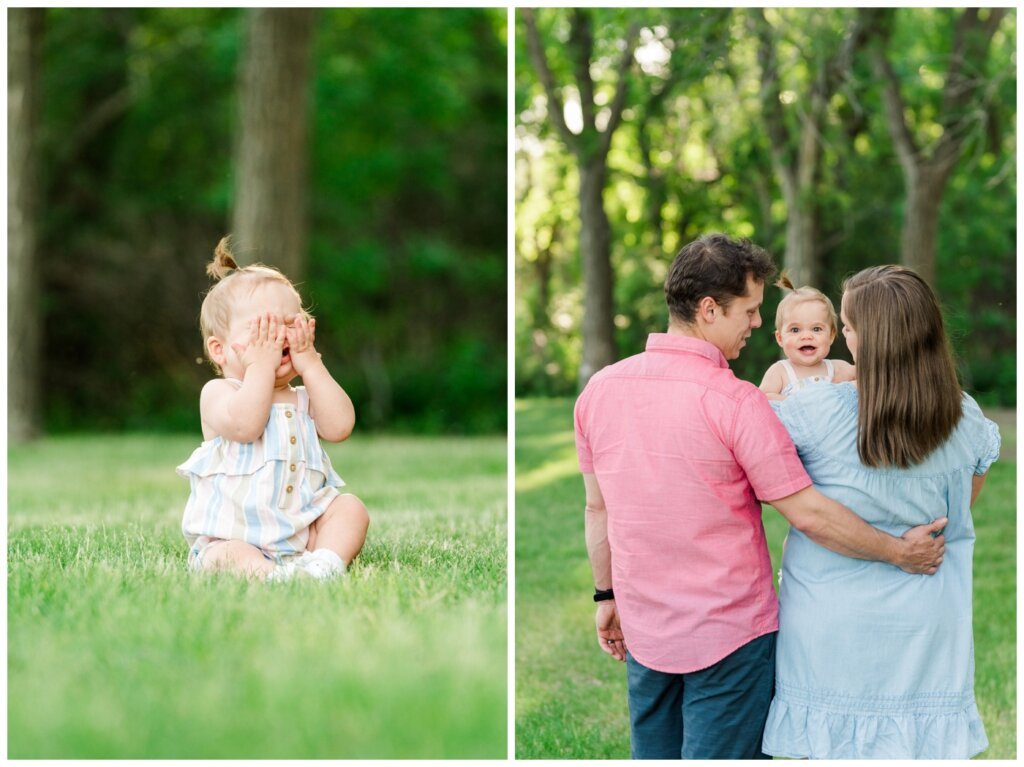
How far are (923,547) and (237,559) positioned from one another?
4.53 ft

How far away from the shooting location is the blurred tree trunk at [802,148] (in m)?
7.29

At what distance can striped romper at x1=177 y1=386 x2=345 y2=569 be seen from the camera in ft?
8.01

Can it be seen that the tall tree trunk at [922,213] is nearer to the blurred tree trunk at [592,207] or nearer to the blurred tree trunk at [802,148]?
the blurred tree trunk at [802,148]

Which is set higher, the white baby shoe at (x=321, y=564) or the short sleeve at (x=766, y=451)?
the short sleeve at (x=766, y=451)

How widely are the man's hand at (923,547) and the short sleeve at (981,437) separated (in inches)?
5.8

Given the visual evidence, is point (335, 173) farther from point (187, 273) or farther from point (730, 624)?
point (730, 624)

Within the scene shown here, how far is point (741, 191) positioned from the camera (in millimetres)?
10719

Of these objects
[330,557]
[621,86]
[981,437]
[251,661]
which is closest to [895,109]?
[621,86]

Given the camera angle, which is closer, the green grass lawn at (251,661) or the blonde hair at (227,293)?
the green grass lawn at (251,661)

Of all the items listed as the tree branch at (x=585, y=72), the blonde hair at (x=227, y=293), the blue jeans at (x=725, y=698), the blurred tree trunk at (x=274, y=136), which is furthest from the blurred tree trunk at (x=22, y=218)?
the blue jeans at (x=725, y=698)

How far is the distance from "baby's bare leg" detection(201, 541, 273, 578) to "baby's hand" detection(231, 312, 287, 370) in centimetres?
39

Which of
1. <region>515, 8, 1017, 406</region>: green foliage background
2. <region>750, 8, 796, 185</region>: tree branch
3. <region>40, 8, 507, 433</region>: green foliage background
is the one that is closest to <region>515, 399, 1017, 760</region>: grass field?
<region>750, 8, 796, 185</region>: tree branch

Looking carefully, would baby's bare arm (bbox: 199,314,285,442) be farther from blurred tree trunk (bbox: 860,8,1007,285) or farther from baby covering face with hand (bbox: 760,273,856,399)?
blurred tree trunk (bbox: 860,8,1007,285)

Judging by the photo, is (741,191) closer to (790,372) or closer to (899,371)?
(790,372)
